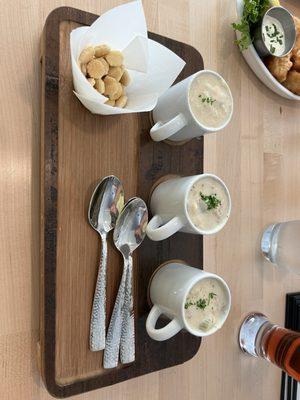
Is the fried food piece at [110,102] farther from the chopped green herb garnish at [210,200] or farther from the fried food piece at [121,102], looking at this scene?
the chopped green herb garnish at [210,200]

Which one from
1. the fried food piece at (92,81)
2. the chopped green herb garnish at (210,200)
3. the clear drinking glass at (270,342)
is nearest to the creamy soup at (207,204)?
the chopped green herb garnish at (210,200)

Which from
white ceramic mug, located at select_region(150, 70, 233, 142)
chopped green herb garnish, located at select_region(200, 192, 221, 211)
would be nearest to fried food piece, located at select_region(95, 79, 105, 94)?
white ceramic mug, located at select_region(150, 70, 233, 142)

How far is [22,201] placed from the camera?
2.03 ft

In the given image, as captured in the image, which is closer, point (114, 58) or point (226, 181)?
point (114, 58)

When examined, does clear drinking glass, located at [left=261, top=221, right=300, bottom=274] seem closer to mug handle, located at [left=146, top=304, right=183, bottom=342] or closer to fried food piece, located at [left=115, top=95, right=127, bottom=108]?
mug handle, located at [left=146, top=304, right=183, bottom=342]

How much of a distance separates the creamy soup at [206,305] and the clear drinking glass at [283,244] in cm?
29

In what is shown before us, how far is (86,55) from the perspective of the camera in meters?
0.58

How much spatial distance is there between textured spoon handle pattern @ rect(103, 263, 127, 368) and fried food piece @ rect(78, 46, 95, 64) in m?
0.36

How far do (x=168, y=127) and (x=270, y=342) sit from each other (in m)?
0.52

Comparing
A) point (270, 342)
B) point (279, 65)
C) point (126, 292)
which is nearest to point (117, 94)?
point (126, 292)

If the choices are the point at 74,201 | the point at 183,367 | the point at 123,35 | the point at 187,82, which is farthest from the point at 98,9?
the point at 183,367

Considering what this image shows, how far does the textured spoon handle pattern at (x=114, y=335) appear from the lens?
630 millimetres

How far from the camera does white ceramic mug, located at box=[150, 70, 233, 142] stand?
61 centimetres

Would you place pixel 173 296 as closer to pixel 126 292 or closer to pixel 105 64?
pixel 126 292
